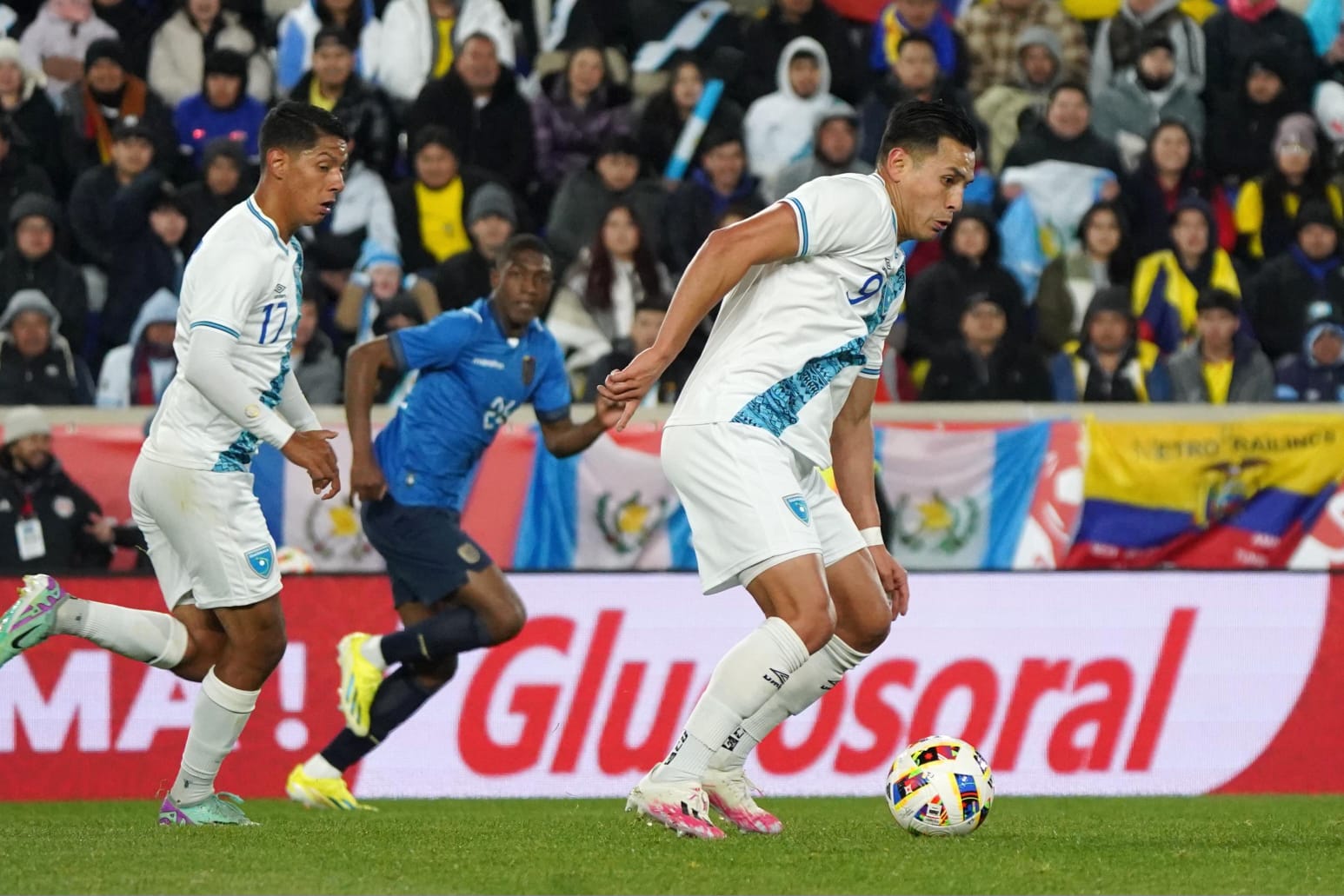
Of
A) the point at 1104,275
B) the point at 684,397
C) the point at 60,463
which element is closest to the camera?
the point at 684,397

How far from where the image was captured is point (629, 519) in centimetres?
1186

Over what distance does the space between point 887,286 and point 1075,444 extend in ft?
19.2

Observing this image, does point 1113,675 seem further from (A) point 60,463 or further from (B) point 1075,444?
(A) point 60,463

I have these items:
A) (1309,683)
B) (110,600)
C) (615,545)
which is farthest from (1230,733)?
(110,600)

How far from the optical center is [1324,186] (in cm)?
1403

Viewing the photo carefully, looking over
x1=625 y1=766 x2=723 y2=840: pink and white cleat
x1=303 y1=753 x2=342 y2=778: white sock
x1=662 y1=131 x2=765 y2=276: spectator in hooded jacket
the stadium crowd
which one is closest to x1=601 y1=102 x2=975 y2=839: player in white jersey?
x1=625 y1=766 x2=723 y2=840: pink and white cleat

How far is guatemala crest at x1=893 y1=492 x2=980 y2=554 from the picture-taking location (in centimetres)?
1189

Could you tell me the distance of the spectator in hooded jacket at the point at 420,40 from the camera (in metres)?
14.3

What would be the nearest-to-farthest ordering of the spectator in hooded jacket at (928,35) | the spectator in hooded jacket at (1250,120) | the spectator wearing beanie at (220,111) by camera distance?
the spectator wearing beanie at (220,111)
the spectator in hooded jacket at (1250,120)
the spectator in hooded jacket at (928,35)

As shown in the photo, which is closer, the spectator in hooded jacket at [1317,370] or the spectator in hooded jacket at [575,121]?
the spectator in hooded jacket at [1317,370]

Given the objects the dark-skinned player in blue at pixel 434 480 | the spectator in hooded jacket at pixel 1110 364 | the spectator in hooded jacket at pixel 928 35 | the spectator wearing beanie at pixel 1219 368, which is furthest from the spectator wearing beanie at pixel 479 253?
the spectator wearing beanie at pixel 1219 368

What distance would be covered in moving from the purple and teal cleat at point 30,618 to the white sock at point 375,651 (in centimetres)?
170

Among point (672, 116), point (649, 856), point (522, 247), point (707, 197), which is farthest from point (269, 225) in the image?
point (672, 116)

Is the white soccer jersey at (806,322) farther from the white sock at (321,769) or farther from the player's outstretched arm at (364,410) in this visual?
the white sock at (321,769)
